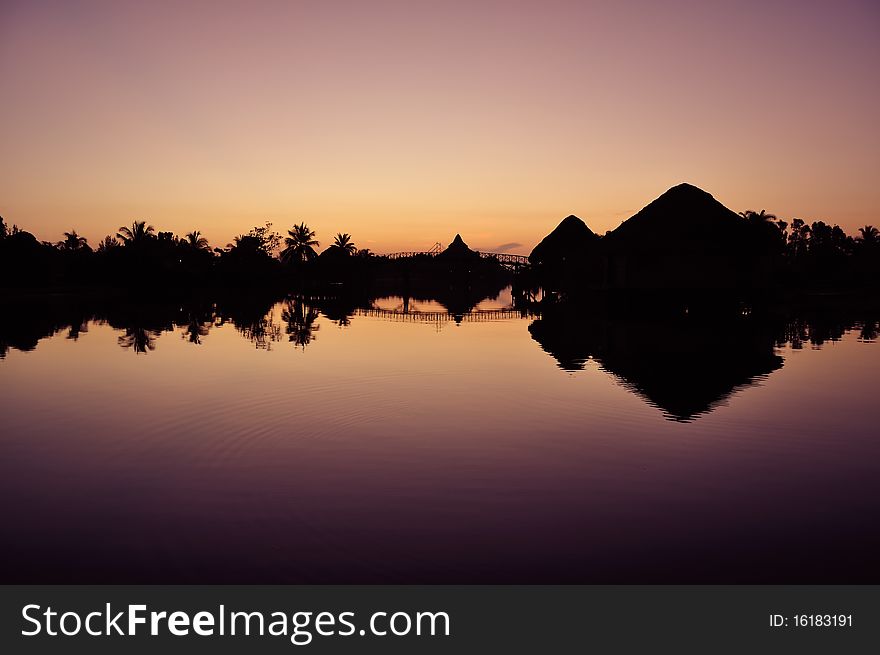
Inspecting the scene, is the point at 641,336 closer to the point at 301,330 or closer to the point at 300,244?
the point at 301,330

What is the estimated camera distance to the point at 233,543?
6332 mm

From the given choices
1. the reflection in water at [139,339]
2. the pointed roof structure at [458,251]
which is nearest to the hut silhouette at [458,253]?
the pointed roof structure at [458,251]

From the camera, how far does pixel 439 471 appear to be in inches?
345

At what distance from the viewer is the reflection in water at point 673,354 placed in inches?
570

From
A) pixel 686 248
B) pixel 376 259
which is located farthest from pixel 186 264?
pixel 686 248

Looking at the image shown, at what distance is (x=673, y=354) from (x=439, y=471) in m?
14.5

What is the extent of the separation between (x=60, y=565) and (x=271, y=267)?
310ft

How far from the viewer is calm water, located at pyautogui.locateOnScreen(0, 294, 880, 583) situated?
19.7ft

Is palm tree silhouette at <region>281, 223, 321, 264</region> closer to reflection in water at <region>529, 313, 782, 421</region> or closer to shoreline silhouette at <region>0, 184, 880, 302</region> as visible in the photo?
shoreline silhouette at <region>0, 184, 880, 302</region>

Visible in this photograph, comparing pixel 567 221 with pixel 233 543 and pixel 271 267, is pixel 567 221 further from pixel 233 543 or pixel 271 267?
pixel 233 543

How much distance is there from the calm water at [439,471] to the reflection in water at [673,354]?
19cm

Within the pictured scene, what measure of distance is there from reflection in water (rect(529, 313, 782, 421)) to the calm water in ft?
0.63

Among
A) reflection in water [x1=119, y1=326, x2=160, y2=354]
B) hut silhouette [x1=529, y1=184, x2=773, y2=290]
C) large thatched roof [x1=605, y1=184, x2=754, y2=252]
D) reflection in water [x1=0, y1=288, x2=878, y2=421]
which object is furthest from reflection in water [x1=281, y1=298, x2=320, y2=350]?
large thatched roof [x1=605, y1=184, x2=754, y2=252]

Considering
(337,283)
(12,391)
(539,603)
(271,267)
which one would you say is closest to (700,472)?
(539,603)
